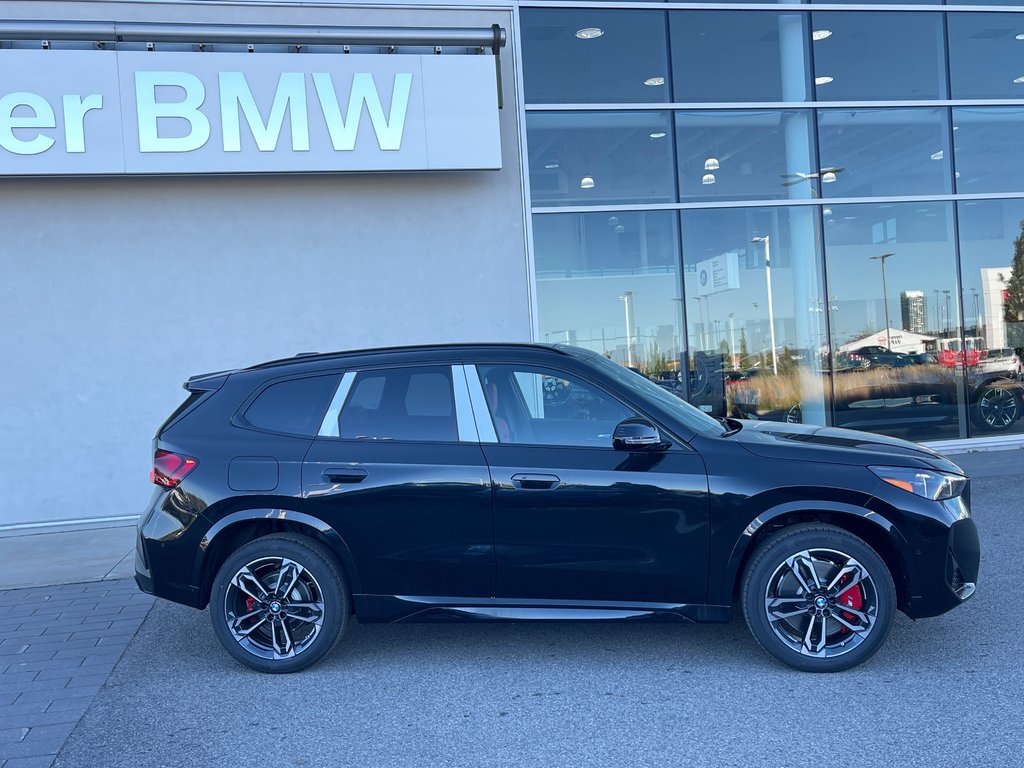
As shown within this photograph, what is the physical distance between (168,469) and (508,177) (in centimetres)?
614

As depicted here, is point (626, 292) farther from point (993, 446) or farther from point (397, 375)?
point (397, 375)

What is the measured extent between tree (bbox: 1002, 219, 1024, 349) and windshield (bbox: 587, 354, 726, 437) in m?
8.84

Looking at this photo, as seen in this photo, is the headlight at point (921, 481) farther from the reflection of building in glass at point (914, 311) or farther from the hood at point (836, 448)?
the reflection of building in glass at point (914, 311)

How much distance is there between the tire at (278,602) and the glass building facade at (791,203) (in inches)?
247

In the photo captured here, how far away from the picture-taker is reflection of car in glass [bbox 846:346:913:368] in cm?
1155

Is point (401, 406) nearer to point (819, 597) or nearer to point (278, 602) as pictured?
point (278, 602)

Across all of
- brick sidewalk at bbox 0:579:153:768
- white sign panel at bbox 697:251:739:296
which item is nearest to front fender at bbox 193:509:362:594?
brick sidewalk at bbox 0:579:153:768

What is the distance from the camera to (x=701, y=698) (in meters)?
4.19

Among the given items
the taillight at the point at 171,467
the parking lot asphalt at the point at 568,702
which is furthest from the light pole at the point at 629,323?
the taillight at the point at 171,467

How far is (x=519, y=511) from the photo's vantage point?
4547mm

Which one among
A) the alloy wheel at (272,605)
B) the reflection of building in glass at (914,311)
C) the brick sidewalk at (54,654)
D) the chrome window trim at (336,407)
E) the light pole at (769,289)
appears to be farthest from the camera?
the reflection of building in glass at (914,311)

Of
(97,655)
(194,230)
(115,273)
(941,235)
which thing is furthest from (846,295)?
(97,655)

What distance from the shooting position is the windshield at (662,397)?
15.6ft

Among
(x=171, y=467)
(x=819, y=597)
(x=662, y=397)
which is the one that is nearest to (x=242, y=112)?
(x=171, y=467)
